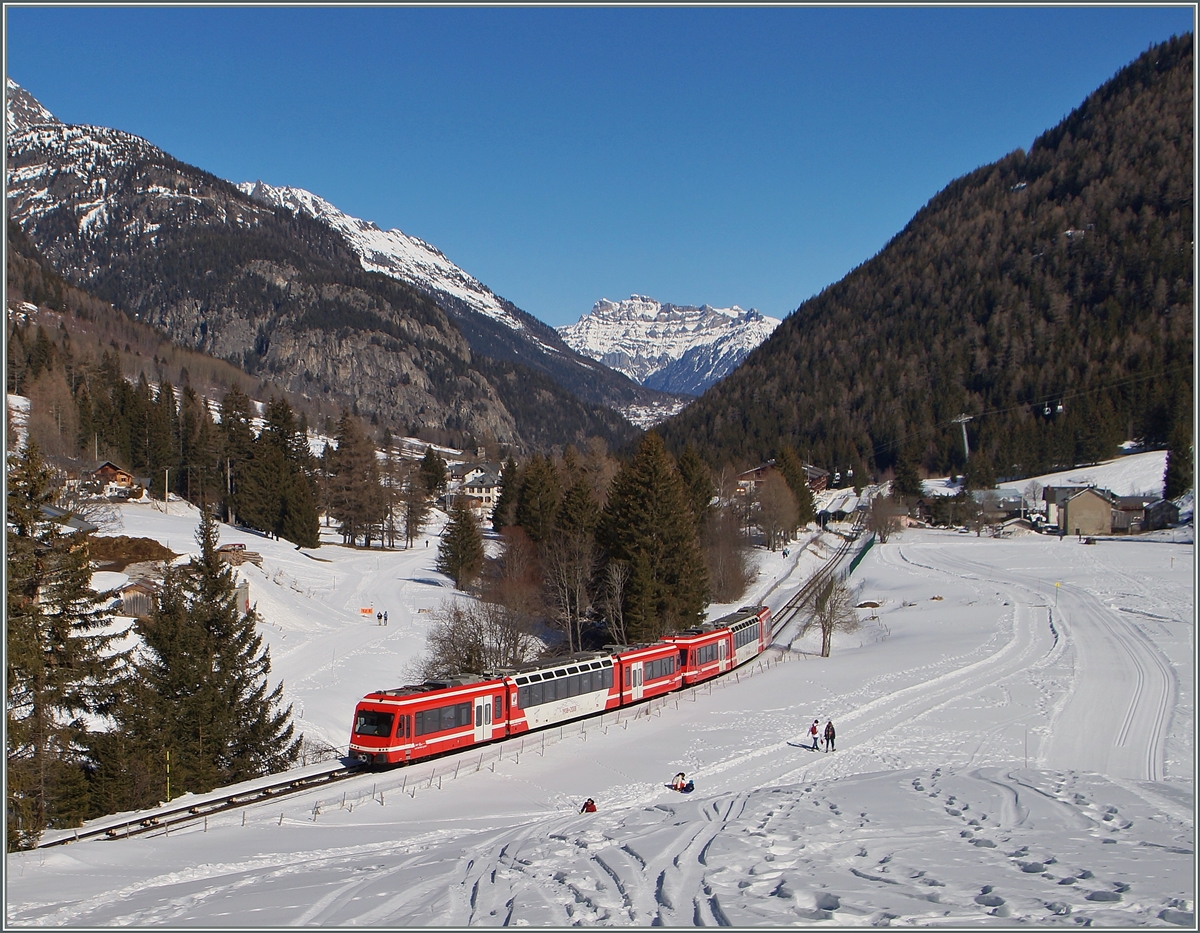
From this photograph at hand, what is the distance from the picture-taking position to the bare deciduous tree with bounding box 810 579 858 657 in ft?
153

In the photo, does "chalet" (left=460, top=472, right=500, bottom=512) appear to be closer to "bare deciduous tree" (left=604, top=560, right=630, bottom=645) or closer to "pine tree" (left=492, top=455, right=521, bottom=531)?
"pine tree" (left=492, top=455, right=521, bottom=531)

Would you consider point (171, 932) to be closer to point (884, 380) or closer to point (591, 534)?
point (591, 534)

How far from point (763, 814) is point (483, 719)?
13.7 m

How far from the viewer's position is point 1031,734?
86.3 feet

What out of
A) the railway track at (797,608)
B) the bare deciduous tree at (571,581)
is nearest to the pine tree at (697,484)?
the railway track at (797,608)

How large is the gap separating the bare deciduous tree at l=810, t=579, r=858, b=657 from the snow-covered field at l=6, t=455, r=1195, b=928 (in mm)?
1536

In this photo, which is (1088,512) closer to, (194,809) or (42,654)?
(194,809)

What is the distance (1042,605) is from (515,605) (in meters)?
35.3

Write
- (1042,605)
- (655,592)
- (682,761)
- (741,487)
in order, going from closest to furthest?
(682,761), (655,592), (1042,605), (741,487)

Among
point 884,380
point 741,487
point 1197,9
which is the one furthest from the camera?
point 884,380

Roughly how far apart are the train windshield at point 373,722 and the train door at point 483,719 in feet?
11.0

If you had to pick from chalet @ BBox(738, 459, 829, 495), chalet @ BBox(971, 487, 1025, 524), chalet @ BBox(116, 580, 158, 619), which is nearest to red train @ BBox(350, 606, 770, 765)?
chalet @ BBox(116, 580, 158, 619)

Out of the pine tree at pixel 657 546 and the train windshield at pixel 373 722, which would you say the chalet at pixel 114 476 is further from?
the train windshield at pixel 373 722

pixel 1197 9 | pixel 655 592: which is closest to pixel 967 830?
pixel 1197 9
